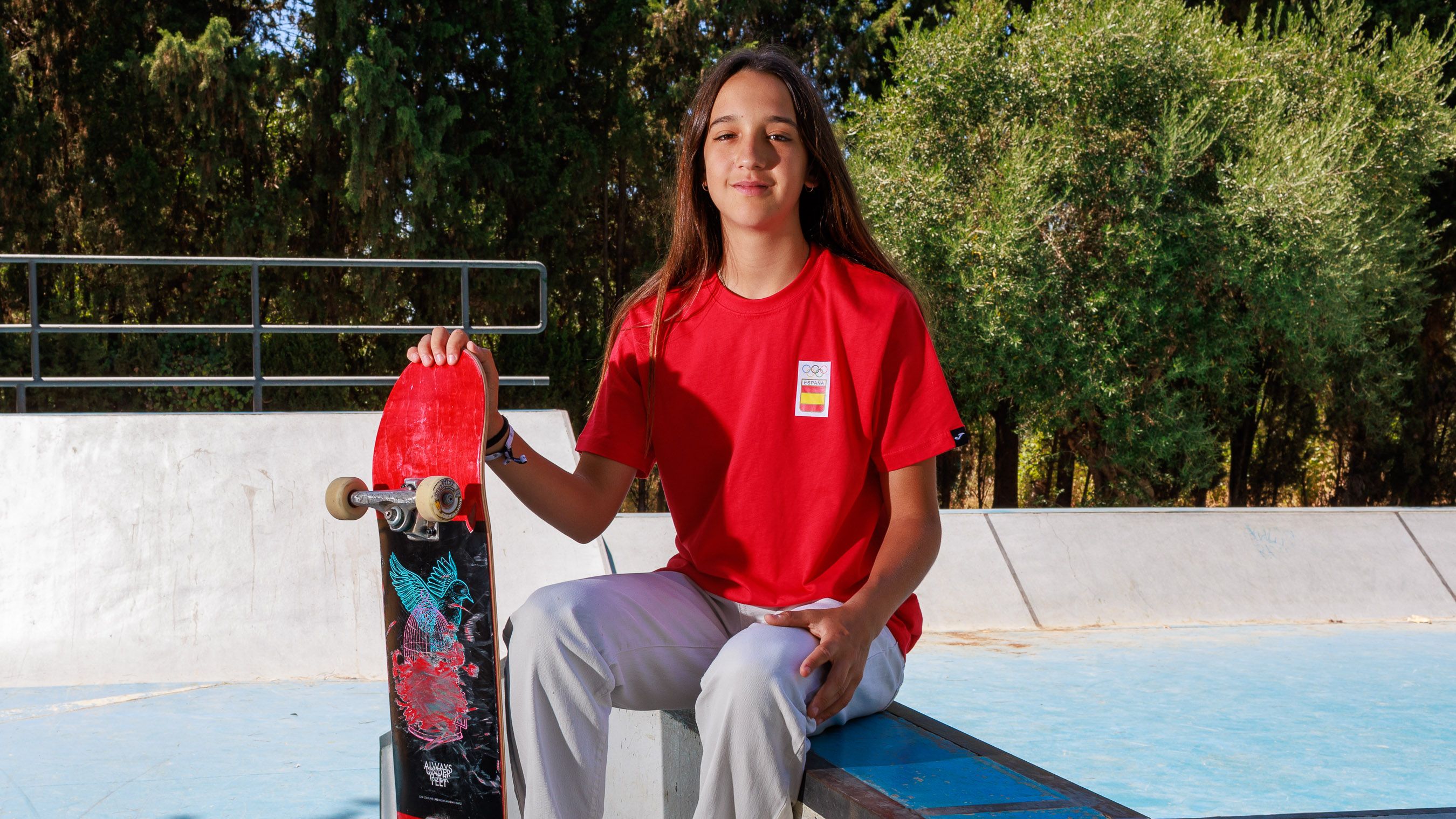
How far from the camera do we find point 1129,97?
34.0 ft

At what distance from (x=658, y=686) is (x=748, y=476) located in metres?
0.38

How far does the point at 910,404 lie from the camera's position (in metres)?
1.81

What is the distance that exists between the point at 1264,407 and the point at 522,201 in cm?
984

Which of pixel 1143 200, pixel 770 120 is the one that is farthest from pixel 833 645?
pixel 1143 200

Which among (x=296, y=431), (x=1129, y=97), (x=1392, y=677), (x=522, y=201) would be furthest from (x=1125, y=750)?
(x=522, y=201)

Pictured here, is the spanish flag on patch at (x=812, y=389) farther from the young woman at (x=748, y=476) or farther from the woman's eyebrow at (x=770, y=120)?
the woman's eyebrow at (x=770, y=120)

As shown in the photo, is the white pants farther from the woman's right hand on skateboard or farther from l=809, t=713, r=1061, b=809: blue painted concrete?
the woman's right hand on skateboard

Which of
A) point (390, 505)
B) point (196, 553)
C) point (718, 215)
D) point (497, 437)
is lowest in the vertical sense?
point (196, 553)

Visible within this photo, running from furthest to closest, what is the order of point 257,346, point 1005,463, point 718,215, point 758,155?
point 1005,463
point 257,346
point 718,215
point 758,155

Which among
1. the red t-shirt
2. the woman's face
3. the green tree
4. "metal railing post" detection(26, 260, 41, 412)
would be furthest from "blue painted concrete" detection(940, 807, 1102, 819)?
the green tree

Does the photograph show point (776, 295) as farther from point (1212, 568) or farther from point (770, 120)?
point (1212, 568)

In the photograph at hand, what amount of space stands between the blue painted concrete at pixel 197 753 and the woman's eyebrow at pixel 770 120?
2169 mm

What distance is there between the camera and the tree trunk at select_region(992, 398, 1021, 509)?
524 inches

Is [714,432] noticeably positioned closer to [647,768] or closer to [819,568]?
[819,568]
